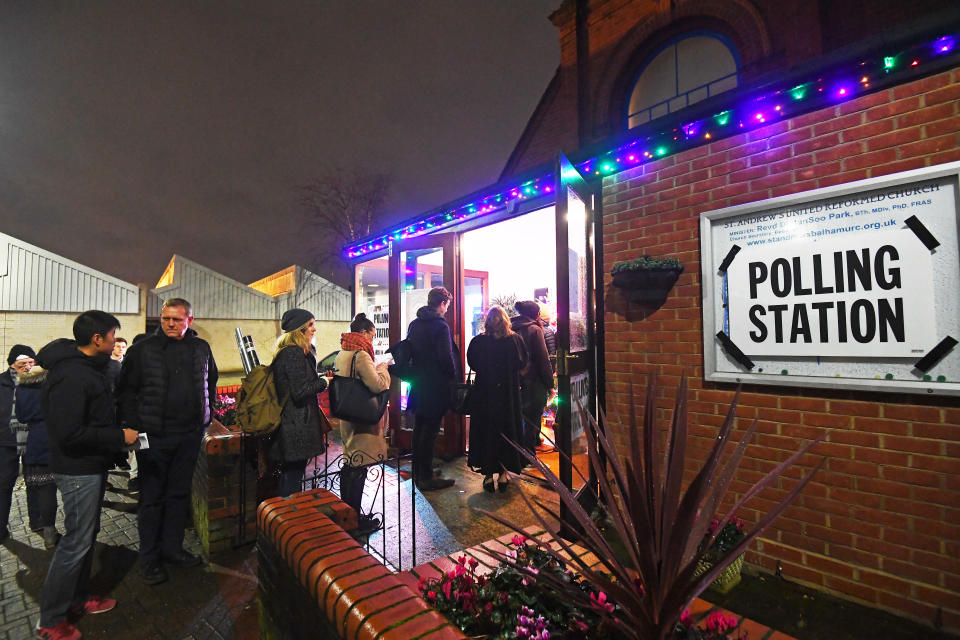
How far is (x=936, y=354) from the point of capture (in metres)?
2.50

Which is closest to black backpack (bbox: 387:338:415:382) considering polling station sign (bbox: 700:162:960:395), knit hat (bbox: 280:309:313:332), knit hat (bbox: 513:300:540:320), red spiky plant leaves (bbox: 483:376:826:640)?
knit hat (bbox: 513:300:540:320)

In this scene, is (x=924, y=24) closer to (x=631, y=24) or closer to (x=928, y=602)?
(x=928, y=602)

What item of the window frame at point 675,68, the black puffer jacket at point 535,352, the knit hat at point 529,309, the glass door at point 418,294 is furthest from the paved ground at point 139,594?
the window frame at point 675,68

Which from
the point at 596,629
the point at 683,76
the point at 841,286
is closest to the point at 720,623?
the point at 596,629

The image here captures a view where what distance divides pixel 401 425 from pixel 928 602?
5.42m

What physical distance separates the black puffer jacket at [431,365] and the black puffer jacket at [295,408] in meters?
1.50

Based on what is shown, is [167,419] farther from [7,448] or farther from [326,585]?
[326,585]

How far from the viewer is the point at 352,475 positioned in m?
3.71

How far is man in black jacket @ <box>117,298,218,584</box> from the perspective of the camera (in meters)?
3.24

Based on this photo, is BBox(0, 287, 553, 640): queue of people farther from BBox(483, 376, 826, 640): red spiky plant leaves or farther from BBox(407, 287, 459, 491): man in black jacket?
BBox(483, 376, 826, 640): red spiky plant leaves

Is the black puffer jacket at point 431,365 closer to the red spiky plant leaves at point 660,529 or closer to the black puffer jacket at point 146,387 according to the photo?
the black puffer jacket at point 146,387

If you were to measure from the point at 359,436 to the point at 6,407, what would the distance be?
3.26 m

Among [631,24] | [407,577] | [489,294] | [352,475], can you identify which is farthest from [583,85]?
[407,577]

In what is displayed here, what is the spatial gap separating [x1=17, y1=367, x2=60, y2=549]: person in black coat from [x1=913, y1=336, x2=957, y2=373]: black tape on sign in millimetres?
6593
